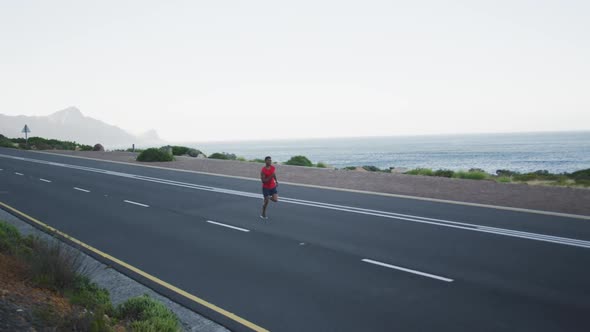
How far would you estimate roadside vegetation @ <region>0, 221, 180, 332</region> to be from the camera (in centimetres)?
540

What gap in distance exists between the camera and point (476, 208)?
578 inches

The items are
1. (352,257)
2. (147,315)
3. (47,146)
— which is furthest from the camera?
(47,146)

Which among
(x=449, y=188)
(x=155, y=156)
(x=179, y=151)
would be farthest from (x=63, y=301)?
(x=179, y=151)

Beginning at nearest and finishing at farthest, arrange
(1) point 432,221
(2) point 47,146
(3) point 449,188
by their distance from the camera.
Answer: (1) point 432,221, (3) point 449,188, (2) point 47,146

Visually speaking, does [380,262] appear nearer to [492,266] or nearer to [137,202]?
[492,266]

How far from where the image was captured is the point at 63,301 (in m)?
6.56

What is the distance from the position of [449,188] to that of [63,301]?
1546 cm

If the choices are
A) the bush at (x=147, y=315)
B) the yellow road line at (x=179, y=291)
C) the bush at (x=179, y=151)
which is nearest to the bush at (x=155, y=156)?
the bush at (x=179, y=151)

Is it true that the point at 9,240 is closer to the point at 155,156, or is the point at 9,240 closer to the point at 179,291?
the point at 179,291

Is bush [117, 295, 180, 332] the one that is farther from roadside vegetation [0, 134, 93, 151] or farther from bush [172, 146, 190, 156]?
roadside vegetation [0, 134, 93, 151]

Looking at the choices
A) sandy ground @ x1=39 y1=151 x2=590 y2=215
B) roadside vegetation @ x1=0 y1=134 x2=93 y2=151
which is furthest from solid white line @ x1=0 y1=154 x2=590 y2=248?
roadside vegetation @ x1=0 y1=134 x2=93 y2=151

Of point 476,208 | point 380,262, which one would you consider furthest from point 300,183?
point 380,262

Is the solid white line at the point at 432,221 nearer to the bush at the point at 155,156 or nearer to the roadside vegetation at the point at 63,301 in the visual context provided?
the roadside vegetation at the point at 63,301

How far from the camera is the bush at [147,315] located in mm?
5871
